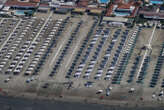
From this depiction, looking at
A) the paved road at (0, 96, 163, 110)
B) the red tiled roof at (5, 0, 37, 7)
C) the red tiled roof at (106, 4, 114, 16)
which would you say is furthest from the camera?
the red tiled roof at (5, 0, 37, 7)

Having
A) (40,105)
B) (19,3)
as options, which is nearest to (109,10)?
(19,3)

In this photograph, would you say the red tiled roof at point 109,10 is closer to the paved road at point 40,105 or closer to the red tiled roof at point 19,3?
the red tiled roof at point 19,3

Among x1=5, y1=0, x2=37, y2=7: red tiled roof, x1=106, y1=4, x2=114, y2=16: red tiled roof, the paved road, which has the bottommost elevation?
the paved road

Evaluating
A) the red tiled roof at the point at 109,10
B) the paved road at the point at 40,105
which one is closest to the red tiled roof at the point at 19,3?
the red tiled roof at the point at 109,10

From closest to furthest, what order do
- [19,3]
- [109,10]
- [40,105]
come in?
[40,105] < [109,10] < [19,3]

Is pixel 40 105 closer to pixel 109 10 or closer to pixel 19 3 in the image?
pixel 109 10

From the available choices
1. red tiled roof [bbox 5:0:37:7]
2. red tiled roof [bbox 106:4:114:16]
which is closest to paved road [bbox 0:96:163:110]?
red tiled roof [bbox 106:4:114:16]

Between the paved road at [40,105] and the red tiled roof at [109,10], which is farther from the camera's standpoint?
the red tiled roof at [109,10]

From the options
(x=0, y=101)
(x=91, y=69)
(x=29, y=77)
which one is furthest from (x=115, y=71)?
(x=0, y=101)

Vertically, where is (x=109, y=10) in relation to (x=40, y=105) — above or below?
above

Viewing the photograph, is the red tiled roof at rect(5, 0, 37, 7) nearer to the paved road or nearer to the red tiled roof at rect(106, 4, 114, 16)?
the red tiled roof at rect(106, 4, 114, 16)

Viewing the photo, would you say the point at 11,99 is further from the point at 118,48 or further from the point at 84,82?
the point at 118,48
